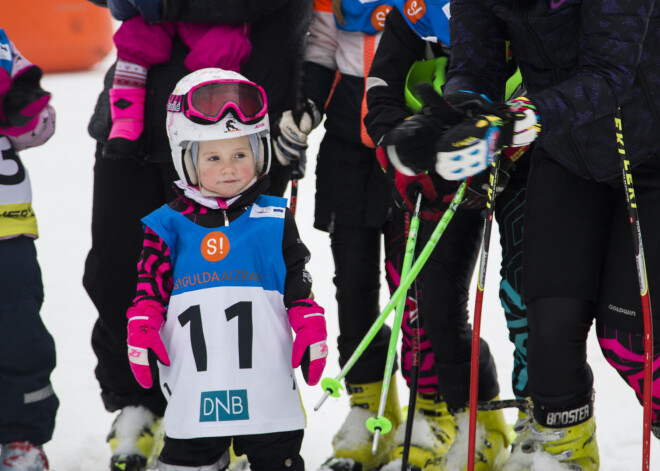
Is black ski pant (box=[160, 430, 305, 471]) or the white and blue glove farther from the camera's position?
the white and blue glove

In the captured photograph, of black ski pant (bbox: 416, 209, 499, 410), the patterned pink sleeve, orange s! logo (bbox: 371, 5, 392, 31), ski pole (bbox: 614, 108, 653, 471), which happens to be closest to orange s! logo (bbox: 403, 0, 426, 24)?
orange s! logo (bbox: 371, 5, 392, 31)

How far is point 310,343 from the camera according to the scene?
2309 millimetres

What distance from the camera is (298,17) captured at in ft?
10.1

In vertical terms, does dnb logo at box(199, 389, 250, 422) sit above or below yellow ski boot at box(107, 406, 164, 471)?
above

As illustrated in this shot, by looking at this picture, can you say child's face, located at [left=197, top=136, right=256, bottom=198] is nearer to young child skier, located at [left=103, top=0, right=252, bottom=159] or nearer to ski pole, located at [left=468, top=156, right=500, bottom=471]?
young child skier, located at [left=103, top=0, right=252, bottom=159]

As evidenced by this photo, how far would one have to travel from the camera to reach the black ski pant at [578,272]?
6.88 ft

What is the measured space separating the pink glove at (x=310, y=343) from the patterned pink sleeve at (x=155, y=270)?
0.39 m

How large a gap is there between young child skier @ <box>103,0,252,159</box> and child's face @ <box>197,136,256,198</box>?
49 cm

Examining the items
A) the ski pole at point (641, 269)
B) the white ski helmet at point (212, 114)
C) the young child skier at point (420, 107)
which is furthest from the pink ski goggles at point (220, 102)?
the ski pole at point (641, 269)

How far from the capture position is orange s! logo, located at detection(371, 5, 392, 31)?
2914 mm

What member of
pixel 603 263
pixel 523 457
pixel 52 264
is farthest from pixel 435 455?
pixel 52 264

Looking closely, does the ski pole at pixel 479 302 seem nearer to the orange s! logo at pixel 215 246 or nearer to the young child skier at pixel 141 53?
the orange s! logo at pixel 215 246

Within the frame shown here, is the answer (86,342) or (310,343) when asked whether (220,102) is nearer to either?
(310,343)

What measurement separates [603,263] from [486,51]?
0.70 m
